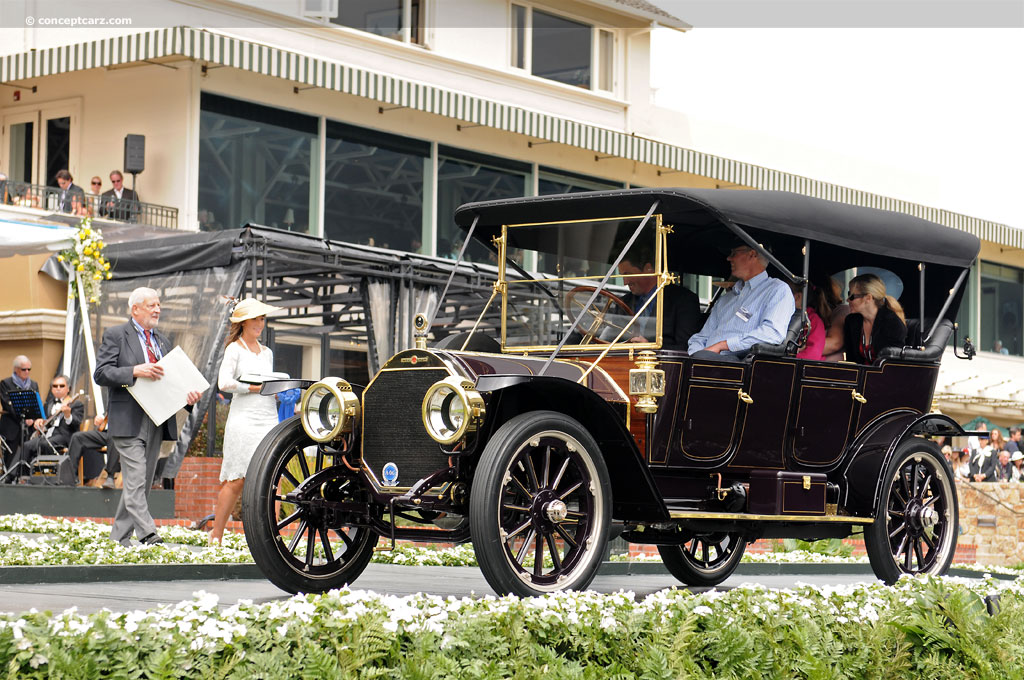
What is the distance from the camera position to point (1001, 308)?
39.3 m

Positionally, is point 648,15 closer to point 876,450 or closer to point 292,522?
point 876,450

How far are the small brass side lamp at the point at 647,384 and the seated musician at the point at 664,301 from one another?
64cm

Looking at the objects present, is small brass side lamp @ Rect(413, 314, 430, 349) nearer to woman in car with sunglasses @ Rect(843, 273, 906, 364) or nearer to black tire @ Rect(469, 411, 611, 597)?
black tire @ Rect(469, 411, 611, 597)

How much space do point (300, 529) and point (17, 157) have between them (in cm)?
1993

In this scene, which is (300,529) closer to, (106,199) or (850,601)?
(850,601)

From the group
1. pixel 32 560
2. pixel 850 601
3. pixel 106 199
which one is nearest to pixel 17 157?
pixel 106 199

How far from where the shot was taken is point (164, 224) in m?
22.6

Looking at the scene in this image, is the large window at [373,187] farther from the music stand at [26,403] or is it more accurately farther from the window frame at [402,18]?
the music stand at [26,403]

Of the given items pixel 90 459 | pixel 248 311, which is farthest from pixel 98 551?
pixel 90 459

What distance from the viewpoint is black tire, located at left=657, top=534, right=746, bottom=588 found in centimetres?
949

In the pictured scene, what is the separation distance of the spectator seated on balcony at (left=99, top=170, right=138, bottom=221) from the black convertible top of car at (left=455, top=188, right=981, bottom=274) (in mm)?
14317

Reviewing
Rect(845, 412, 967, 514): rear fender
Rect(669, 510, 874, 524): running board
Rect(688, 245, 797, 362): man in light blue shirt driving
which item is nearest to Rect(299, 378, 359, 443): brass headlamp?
Rect(669, 510, 874, 524): running board

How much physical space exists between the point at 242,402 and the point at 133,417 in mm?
843

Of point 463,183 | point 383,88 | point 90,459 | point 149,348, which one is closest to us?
point 149,348
